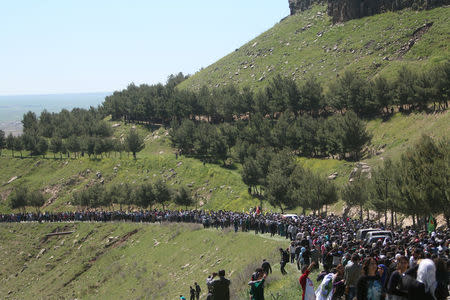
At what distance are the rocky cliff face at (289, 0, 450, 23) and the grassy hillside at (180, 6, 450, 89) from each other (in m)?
2.33

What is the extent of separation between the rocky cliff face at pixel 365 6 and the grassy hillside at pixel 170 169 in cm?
5457

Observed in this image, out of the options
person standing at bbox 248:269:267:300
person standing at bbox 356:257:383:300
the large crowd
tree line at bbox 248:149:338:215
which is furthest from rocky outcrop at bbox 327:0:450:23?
person standing at bbox 356:257:383:300

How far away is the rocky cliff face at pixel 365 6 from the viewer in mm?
126550

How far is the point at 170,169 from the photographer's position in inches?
3844

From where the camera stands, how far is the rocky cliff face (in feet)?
415

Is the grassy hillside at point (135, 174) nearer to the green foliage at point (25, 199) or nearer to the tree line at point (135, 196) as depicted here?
the green foliage at point (25, 199)

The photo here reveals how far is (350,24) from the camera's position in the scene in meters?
144

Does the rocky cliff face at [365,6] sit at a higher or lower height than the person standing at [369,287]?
higher

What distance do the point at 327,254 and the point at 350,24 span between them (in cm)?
13397

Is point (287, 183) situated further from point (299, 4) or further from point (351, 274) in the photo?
point (299, 4)

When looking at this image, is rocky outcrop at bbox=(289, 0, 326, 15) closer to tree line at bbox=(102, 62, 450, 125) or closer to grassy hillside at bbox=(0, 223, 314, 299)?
tree line at bbox=(102, 62, 450, 125)

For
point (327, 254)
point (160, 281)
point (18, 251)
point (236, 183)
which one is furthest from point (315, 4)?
point (327, 254)

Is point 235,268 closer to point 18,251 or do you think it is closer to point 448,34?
point 18,251

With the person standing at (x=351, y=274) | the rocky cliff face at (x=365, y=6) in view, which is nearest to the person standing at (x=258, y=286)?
the person standing at (x=351, y=274)
